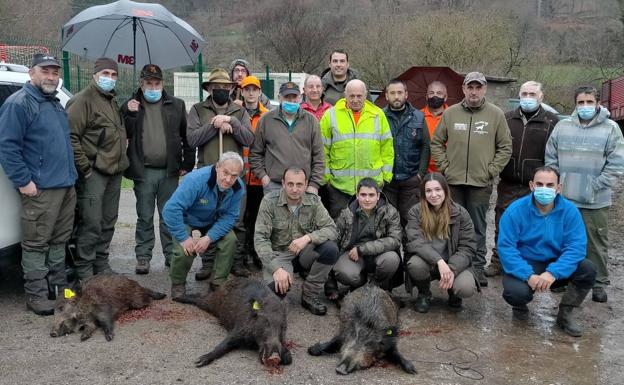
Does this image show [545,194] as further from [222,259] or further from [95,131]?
[95,131]

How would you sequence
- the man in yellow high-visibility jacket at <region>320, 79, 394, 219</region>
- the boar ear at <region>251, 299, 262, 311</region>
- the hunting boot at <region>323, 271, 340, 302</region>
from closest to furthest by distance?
1. the boar ear at <region>251, 299, 262, 311</region>
2. the hunting boot at <region>323, 271, 340, 302</region>
3. the man in yellow high-visibility jacket at <region>320, 79, 394, 219</region>

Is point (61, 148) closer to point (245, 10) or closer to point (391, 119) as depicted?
point (391, 119)

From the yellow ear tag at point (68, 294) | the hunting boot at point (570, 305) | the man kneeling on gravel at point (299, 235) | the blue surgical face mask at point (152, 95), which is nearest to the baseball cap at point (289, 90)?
the man kneeling on gravel at point (299, 235)

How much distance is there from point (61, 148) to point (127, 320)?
67.6 inches

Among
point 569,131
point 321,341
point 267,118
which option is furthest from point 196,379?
point 569,131

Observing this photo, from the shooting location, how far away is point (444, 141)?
668 cm

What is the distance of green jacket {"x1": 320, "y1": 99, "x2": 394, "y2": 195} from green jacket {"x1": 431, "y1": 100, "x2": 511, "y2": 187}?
0.70m

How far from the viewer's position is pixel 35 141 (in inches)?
210

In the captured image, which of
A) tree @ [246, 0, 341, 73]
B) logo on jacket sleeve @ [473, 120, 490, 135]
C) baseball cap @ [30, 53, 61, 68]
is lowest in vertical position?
logo on jacket sleeve @ [473, 120, 490, 135]

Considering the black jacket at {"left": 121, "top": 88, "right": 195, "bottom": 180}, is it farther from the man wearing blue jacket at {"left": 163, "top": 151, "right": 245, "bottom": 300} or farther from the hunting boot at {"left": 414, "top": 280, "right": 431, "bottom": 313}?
the hunting boot at {"left": 414, "top": 280, "right": 431, "bottom": 313}

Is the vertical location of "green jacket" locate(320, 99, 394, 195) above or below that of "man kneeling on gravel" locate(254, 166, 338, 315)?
above

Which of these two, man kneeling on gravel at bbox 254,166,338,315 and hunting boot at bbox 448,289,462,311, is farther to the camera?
hunting boot at bbox 448,289,462,311

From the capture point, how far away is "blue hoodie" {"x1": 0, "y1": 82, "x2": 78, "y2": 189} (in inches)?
201

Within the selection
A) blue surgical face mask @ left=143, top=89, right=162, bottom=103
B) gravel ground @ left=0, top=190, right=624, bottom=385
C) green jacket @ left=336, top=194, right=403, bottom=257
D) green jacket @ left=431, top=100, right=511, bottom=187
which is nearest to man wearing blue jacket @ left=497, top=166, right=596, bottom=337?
gravel ground @ left=0, top=190, right=624, bottom=385
